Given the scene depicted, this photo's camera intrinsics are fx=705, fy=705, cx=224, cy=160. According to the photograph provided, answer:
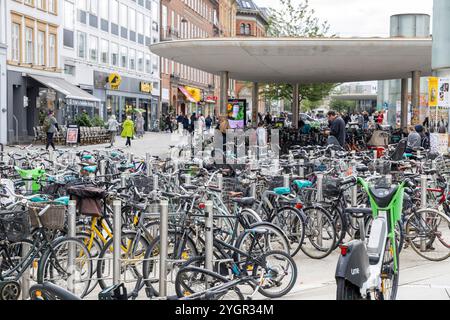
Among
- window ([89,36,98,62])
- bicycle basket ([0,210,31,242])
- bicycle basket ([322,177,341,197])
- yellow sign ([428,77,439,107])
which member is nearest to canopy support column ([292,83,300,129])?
yellow sign ([428,77,439,107])

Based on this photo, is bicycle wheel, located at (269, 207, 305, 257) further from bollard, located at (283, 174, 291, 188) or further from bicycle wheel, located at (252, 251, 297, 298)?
bicycle wheel, located at (252, 251, 297, 298)

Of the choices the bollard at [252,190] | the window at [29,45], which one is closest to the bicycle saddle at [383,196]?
the bollard at [252,190]

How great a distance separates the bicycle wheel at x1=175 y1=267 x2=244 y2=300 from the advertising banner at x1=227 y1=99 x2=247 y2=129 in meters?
19.8

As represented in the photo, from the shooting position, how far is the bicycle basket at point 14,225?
6348mm

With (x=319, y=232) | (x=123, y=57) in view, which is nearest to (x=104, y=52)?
(x=123, y=57)

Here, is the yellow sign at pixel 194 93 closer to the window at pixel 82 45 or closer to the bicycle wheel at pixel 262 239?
the window at pixel 82 45

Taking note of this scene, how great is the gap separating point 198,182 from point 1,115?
966 inches

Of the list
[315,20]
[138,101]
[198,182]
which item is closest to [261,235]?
[198,182]

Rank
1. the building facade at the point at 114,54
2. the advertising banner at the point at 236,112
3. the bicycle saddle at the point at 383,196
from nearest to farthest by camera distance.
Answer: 1. the bicycle saddle at the point at 383,196
2. the advertising banner at the point at 236,112
3. the building facade at the point at 114,54

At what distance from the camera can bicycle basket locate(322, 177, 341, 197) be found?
30.2 ft

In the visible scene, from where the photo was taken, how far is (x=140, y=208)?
741cm

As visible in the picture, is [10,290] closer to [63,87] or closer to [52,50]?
[63,87]

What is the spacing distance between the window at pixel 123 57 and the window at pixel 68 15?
10.6 m
